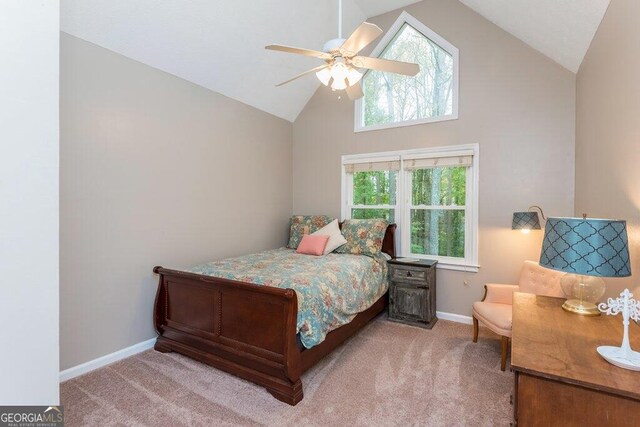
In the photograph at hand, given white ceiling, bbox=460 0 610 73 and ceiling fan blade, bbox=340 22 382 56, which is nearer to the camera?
ceiling fan blade, bbox=340 22 382 56

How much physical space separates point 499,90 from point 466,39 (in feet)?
2.40

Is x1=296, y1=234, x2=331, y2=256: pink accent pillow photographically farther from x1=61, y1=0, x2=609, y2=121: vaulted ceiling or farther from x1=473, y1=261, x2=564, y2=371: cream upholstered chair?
x1=61, y1=0, x2=609, y2=121: vaulted ceiling

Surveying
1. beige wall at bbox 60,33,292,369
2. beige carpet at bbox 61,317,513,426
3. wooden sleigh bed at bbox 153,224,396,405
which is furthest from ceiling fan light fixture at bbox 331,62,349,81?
beige carpet at bbox 61,317,513,426

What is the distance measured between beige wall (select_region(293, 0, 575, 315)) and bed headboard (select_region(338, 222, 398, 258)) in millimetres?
634

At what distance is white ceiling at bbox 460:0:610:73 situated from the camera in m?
2.28

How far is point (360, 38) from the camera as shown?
76.6 inches

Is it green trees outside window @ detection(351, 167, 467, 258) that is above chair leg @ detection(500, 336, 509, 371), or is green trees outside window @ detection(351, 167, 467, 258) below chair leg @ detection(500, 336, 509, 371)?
above

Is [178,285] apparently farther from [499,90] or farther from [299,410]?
[499,90]

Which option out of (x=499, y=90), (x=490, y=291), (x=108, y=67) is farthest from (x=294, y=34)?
(x=490, y=291)

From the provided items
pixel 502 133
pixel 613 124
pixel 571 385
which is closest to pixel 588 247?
pixel 571 385

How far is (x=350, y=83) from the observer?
2.42 metres

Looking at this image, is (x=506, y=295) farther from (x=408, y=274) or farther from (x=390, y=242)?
(x=390, y=242)

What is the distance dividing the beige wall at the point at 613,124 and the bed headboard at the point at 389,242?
187cm

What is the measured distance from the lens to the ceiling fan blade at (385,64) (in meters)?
2.18
